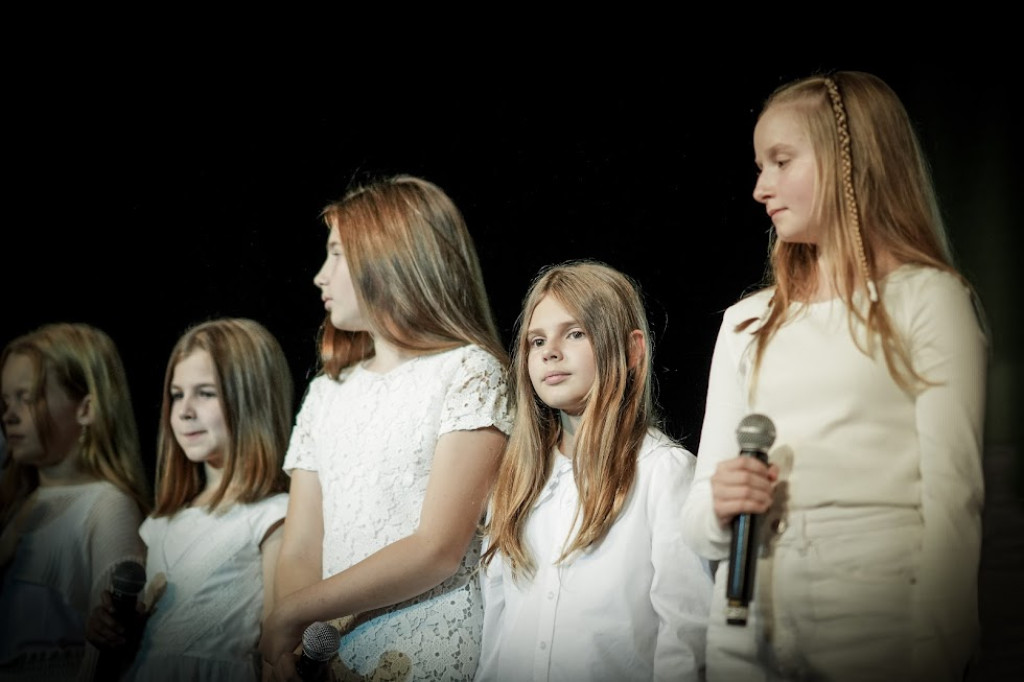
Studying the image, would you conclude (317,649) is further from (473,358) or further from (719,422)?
(719,422)

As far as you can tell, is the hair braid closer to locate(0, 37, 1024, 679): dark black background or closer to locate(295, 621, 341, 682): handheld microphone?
locate(0, 37, 1024, 679): dark black background

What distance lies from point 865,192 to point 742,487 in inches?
23.7

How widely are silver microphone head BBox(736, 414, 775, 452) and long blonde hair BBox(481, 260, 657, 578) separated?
46cm

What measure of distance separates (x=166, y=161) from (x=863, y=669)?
2.27 metres

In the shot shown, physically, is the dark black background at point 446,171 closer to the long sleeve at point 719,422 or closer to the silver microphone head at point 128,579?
the long sleeve at point 719,422

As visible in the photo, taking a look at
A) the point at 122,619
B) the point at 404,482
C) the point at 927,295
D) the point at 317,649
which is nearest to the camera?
the point at 927,295

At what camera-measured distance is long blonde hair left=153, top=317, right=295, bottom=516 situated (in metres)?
3.06

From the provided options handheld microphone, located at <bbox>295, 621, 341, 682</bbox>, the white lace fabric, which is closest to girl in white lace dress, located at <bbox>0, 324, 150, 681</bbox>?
the white lace fabric

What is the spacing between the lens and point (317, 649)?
2.45 m

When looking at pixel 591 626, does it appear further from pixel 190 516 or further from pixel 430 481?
pixel 190 516

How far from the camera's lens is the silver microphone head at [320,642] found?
2451mm

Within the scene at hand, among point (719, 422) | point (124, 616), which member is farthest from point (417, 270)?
point (124, 616)

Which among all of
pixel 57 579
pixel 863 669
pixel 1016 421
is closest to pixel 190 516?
pixel 57 579

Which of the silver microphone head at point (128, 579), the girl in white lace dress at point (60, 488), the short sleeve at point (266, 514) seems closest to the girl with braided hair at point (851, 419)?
the short sleeve at point (266, 514)
